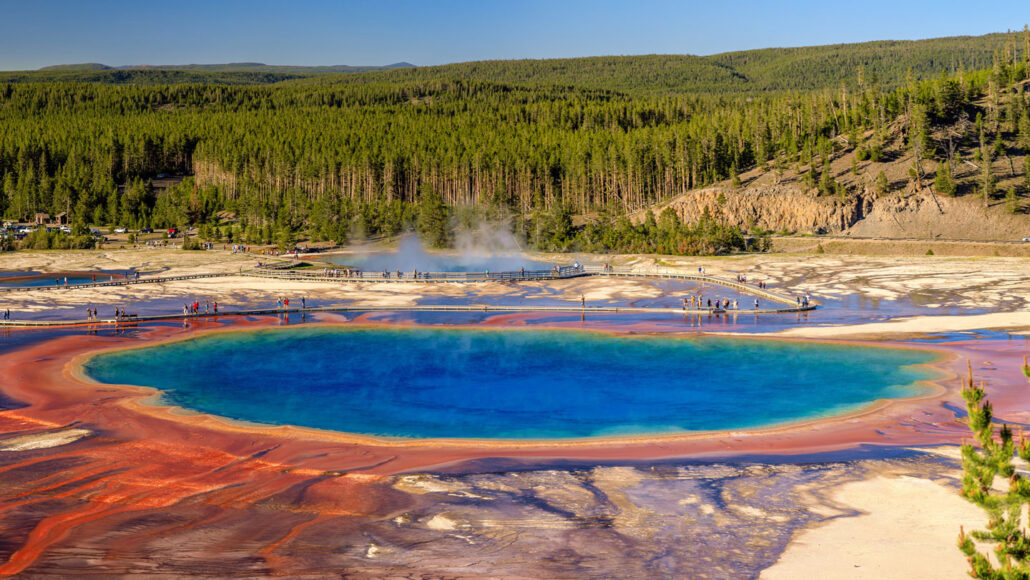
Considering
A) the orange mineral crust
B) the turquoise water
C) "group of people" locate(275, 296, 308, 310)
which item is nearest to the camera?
the orange mineral crust

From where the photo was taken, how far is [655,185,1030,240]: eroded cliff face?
Result: 91.5 metres

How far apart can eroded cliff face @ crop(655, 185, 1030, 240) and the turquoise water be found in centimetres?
5580

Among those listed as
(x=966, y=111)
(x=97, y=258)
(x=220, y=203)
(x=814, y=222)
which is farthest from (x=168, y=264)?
(x=966, y=111)

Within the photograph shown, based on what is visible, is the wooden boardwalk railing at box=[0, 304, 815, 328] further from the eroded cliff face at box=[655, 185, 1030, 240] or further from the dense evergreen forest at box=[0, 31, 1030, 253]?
the eroded cliff face at box=[655, 185, 1030, 240]

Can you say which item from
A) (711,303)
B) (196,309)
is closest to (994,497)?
(711,303)

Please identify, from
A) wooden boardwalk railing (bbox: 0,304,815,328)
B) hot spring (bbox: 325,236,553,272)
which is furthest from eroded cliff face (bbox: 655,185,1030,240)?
wooden boardwalk railing (bbox: 0,304,815,328)

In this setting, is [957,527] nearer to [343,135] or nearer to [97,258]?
[97,258]

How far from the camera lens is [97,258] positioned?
102 metres

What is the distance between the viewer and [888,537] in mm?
20203

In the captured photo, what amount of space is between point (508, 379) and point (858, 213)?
7438 centimetres

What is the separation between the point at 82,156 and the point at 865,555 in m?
180

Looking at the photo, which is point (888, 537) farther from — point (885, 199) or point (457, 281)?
point (885, 199)

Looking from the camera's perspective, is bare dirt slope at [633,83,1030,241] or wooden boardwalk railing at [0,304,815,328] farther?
bare dirt slope at [633,83,1030,241]

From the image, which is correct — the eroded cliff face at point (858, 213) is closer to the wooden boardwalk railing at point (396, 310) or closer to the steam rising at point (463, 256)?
the steam rising at point (463, 256)
